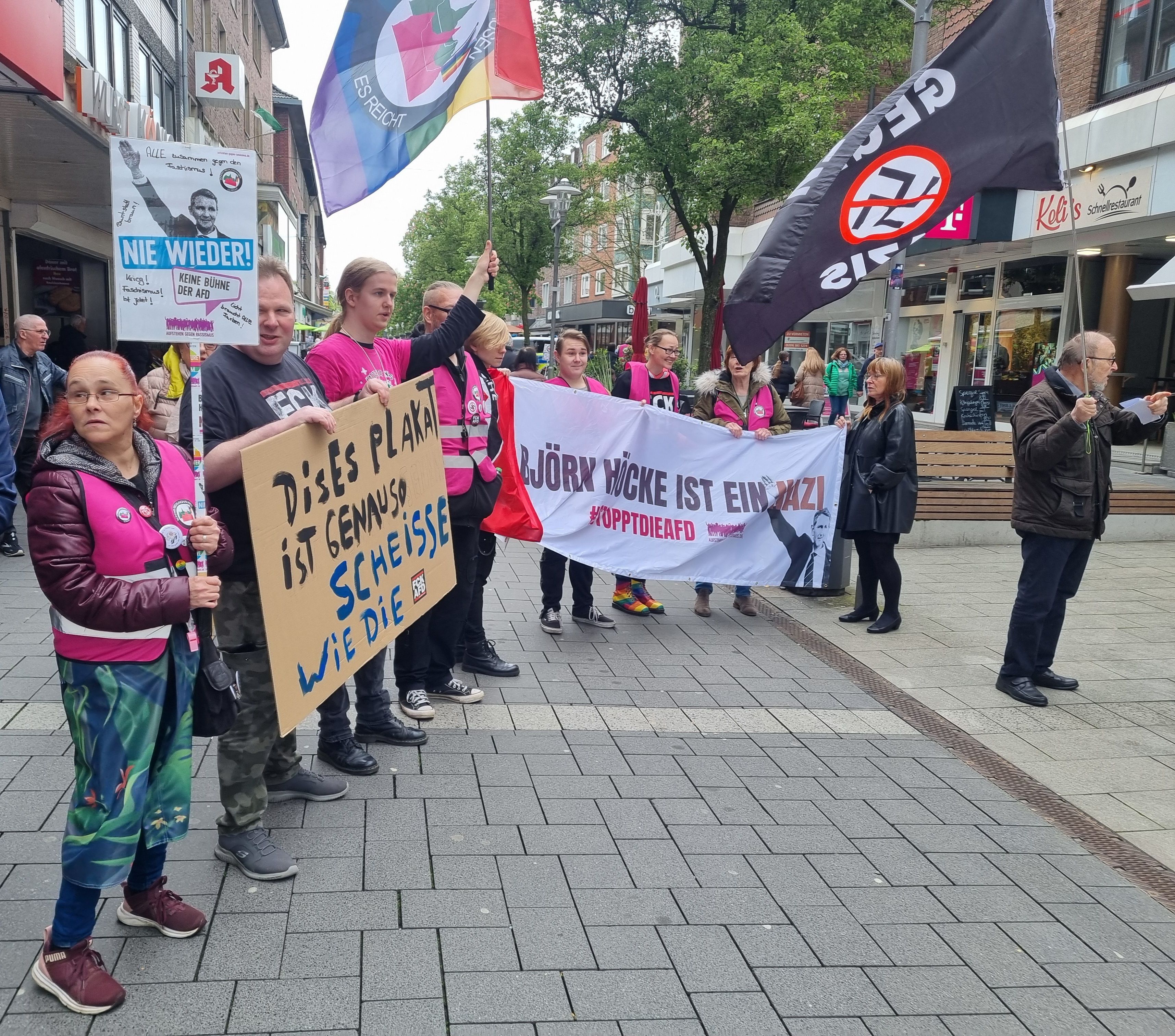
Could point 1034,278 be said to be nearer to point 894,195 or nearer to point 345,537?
point 894,195

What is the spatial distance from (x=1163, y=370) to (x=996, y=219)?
4.61 m

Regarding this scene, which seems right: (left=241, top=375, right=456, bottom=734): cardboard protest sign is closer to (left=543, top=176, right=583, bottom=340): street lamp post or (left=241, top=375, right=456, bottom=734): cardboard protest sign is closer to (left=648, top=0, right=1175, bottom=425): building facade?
(left=648, top=0, right=1175, bottom=425): building facade

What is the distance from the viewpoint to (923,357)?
86.3 ft

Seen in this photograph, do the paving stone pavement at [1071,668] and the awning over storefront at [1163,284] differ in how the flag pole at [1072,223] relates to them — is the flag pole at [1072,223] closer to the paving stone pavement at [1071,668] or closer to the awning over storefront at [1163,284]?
the paving stone pavement at [1071,668]

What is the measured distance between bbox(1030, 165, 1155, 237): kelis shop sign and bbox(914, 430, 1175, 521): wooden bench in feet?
18.1

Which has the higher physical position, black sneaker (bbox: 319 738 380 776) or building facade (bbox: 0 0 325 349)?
building facade (bbox: 0 0 325 349)

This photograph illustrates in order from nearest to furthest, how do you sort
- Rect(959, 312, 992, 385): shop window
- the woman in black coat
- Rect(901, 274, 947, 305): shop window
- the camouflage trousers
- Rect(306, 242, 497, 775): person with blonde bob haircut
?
the camouflage trousers → Rect(306, 242, 497, 775): person with blonde bob haircut → the woman in black coat → Rect(959, 312, 992, 385): shop window → Rect(901, 274, 947, 305): shop window

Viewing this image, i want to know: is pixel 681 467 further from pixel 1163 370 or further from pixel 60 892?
pixel 1163 370

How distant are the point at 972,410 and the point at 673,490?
24.7 feet

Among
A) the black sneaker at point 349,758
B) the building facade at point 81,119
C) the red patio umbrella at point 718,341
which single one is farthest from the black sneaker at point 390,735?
the red patio umbrella at point 718,341

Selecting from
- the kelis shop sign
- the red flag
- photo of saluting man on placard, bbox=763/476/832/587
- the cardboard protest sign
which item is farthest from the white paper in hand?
the kelis shop sign

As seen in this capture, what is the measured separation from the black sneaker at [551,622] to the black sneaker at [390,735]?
2146mm

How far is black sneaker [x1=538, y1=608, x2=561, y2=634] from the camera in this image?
6.71m

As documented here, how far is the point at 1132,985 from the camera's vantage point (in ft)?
9.93
